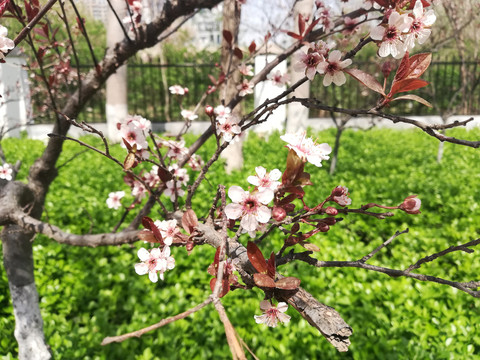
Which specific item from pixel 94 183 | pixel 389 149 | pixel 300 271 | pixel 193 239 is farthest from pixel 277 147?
pixel 193 239

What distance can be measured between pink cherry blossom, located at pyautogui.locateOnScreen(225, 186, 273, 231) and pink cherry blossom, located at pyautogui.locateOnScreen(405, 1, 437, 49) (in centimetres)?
45

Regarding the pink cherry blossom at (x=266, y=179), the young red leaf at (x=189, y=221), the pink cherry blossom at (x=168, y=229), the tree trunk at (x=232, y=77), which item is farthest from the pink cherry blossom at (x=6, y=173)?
the tree trunk at (x=232, y=77)

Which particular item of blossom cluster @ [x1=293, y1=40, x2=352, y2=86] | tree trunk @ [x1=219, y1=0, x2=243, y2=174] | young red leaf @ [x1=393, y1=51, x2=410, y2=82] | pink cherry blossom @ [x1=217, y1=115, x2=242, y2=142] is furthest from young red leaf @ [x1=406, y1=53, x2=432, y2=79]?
tree trunk @ [x1=219, y1=0, x2=243, y2=174]

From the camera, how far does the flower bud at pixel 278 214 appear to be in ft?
2.47

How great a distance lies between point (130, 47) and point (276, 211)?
120cm

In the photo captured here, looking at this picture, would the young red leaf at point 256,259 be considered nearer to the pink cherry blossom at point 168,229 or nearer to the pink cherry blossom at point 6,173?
the pink cherry blossom at point 168,229

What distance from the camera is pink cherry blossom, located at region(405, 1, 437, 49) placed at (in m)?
0.77

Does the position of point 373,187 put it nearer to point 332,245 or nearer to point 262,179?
point 332,245

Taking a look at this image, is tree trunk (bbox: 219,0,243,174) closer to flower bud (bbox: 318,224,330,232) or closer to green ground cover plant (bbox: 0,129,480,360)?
green ground cover plant (bbox: 0,129,480,360)

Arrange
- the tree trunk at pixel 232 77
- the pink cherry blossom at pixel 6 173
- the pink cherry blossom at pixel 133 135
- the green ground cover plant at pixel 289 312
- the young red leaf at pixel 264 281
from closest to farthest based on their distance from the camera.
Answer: the young red leaf at pixel 264 281 → the pink cherry blossom at pixel 133 135 → the pink cherry blossom at pixel 6 173 → the green ground cover plant at pixel 289 312 → the tree trunk at pixel 232 77

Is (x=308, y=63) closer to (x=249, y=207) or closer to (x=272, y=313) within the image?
(x=249, y=207)

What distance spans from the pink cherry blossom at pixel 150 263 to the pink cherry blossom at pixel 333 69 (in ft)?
1.94

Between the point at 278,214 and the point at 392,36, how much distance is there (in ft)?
1.49

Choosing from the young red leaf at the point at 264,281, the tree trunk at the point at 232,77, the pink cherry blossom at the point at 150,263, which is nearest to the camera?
the young red leaf at the point at 264,281
